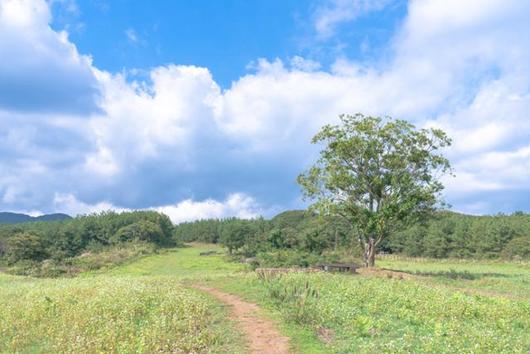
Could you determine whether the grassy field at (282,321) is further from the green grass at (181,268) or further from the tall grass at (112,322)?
the green grass at (181,268)

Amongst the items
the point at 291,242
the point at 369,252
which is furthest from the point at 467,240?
the point at 369,252

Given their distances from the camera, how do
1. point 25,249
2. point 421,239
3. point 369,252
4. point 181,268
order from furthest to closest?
point 421,239 → point 25,249 → point 181,268 → point 369,252

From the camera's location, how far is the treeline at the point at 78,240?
75.3m

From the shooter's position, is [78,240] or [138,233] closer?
[138,233]

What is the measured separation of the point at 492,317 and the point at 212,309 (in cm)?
1030

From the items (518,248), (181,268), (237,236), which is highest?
(237,236)

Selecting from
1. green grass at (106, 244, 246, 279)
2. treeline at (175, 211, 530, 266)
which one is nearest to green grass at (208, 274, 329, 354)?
green grass at (106, 244, 246, 279)

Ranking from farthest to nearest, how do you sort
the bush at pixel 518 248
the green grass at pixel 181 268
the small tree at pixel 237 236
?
the small tree at pixel 237 236
the bush at pixel 518 248
the green grass at pixel 181 268

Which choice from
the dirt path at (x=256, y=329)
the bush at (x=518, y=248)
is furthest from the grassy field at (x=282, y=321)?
the bush at (x=518, y=248)

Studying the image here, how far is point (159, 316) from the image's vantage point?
60.9 ft

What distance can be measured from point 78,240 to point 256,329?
118m

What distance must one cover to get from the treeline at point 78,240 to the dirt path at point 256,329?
4235cm

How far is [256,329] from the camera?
54.4 ft

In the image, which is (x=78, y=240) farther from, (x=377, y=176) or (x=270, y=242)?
(x=377, y=176)
